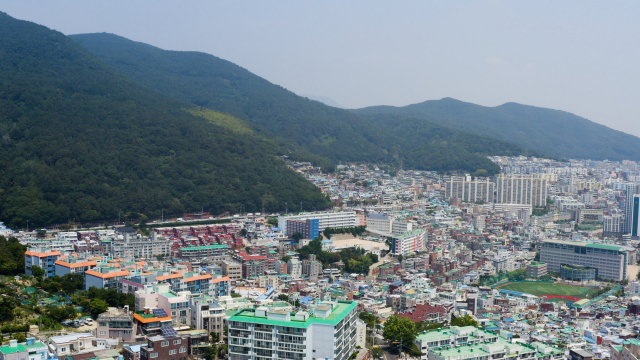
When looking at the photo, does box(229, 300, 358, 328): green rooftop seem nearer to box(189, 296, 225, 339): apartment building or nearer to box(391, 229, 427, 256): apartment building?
box(189, 296, 225, 339): apartment building

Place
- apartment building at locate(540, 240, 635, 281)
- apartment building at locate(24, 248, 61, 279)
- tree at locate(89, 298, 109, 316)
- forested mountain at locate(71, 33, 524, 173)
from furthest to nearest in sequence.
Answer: forested mountain at locate(71, 33, 524, 173) → apartment building at locate(540, 240, 635, 281) → apartment building at locate(24, 248, 61, 279) → tree at locate(89, 298, 109, 316)

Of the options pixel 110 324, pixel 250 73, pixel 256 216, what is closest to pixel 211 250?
pixel 256 216

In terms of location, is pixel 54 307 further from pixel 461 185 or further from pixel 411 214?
pixel 461 185

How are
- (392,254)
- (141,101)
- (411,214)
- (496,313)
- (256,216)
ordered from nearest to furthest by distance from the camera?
1. (496,313)
2. (392,254)
3. (256,216)
4. (411,214)
5. (141,101)

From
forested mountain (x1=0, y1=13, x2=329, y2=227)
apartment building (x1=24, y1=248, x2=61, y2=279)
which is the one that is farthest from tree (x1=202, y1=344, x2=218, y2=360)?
forested mountain (x1=0, y1=13, x2=329, y2=227)

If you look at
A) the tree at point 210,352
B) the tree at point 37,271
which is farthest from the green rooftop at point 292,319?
the tree at point 37,271

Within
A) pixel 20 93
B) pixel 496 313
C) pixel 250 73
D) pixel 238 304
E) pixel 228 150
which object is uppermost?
pixel 250 73

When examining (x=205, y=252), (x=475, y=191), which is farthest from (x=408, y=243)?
(x=475, y=191)
